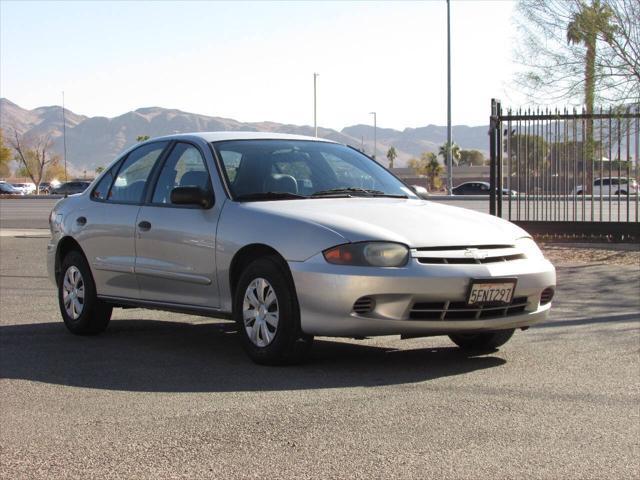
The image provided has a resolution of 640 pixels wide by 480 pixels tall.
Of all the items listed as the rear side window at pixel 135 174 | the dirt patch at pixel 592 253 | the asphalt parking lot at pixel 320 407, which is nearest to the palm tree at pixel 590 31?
the dirt patch at pixel 592 253

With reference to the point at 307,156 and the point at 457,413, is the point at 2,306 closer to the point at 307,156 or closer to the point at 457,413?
the point at 307,156

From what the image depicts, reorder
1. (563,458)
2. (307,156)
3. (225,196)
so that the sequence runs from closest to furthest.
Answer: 1. (563,458)
2. (225,196)
3. (307,156)

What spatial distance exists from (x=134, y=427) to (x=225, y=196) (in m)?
2.65

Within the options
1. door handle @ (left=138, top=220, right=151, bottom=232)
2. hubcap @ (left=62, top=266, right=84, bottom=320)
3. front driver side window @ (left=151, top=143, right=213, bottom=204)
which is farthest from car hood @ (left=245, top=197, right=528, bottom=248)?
hubcap @ (left=62, top=266, right=84, bottom=320)

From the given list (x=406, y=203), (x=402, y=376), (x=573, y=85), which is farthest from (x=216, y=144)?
(x=573, y=85)

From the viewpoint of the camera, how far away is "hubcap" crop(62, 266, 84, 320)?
30.1ft

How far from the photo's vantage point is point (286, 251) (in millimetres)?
7211

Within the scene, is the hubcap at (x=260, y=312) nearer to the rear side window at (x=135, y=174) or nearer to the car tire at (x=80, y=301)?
the rear side window at (x=135, y=174)

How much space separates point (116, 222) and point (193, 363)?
1749 mm

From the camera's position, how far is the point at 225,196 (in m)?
7.96

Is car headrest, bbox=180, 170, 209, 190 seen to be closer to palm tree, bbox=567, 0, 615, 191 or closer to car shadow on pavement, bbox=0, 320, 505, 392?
car shadow on pavement, bbox=0, 320, 505, 392

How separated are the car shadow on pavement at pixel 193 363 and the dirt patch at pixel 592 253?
8.70 m

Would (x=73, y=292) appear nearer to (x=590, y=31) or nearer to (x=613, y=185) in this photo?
(x=590, y=31)

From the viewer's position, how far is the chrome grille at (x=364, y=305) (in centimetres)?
698
